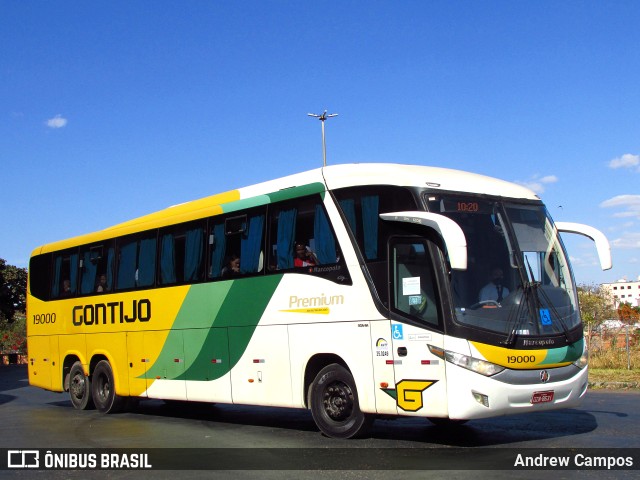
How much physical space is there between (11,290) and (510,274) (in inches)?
1662

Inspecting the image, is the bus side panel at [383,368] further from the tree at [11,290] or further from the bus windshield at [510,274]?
the tree at [11,290]

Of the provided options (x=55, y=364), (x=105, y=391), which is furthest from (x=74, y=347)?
(x=105, y=391)

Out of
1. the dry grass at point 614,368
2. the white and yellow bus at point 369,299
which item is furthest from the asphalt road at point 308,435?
the dry grass at point 614,368

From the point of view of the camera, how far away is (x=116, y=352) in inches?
679

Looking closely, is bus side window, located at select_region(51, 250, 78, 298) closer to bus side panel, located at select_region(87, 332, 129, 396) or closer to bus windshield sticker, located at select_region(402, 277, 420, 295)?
bus side panel, located at select_region(87, 332, 129, 396)

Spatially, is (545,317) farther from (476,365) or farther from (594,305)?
(594,305)

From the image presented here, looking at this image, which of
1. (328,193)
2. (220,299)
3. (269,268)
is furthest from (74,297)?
(328,193)

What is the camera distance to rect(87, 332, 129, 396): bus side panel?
16922 mm

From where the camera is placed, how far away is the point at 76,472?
968 centimetres

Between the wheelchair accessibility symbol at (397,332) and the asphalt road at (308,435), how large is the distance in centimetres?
141

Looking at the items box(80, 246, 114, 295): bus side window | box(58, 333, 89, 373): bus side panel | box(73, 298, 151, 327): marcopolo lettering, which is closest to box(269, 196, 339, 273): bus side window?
box(73, 298, 151, 327): marcopolo lettering

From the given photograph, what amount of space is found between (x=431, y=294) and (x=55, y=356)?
1194 centimetres

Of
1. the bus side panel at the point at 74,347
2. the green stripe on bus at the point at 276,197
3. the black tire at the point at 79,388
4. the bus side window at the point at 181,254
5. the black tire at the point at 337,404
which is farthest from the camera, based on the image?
the bus side panel at the point at 74,347

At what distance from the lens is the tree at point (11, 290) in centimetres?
4688
